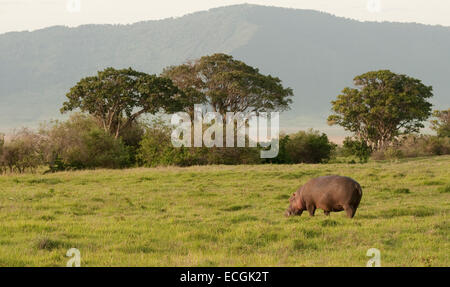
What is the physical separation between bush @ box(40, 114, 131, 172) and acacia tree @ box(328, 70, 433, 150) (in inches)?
1000

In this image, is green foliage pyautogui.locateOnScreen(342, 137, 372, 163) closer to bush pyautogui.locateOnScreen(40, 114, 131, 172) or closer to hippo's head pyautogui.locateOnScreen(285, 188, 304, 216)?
bush pyautogui.locateOnScreen(40, 114, 131, 172)

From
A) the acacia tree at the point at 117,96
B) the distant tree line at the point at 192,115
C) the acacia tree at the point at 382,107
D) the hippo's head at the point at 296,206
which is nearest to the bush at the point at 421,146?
the distant tree line at the point at 192,115

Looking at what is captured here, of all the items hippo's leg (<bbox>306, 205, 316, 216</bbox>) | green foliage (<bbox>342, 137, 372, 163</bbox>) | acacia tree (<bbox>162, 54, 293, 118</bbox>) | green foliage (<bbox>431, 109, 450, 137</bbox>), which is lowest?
hippo's leg (<bbox>306, 205, 316, 216</bbox>)

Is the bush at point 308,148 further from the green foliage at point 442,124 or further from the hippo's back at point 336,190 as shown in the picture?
the hippo's back at point 336,190

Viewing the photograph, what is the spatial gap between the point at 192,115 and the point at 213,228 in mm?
40509

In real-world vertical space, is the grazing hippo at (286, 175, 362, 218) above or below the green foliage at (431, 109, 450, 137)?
below

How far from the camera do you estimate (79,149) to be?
1452 inches

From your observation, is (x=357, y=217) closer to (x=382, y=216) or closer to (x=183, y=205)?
(x=382, y=216)

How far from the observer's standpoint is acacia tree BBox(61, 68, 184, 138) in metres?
44.2

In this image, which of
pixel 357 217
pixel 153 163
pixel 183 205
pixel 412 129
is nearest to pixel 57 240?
pixel 183 205

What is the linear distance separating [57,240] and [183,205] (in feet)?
22.0

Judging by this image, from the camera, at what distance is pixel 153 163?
130 ft

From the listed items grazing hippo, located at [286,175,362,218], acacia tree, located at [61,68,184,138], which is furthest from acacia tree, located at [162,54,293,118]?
grazing hippo, located at [286,175,362,218]

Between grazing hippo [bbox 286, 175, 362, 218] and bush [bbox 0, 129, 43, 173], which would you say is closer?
grazing hippo [bbox 286, 175, 362, 218]
